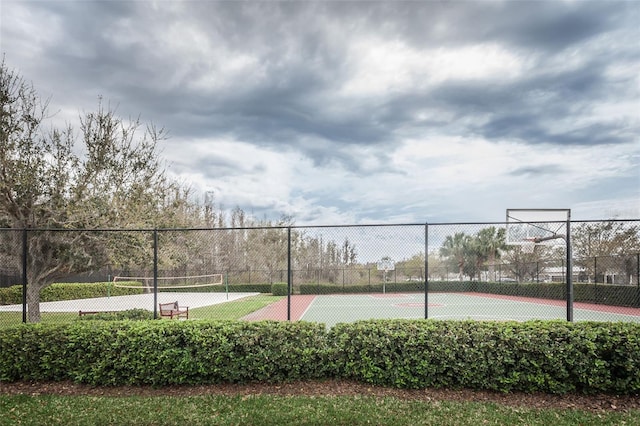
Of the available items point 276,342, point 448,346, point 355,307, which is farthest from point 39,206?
point 355,307

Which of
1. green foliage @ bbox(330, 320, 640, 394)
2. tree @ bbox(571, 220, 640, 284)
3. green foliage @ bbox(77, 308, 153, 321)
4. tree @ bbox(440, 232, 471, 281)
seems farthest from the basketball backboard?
green foliage @ bbox(77, 308, 153, 321)

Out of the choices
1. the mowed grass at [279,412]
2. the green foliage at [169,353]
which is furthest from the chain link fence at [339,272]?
the mowed grass at [279,412]

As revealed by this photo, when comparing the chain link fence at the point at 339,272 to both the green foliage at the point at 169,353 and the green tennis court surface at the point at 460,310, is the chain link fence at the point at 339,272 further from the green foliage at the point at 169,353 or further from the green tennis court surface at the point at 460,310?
the green foliage at the point at 169,353

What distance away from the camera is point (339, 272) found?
1337cm

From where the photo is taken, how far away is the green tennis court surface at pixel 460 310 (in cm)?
1678

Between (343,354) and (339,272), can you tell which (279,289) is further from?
(343,354)

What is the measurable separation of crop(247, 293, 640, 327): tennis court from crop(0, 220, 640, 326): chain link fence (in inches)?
2.8

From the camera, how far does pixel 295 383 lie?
6215 mm

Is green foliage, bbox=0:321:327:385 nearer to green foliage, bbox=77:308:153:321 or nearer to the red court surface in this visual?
green foliage, bbox=77:308:153:321

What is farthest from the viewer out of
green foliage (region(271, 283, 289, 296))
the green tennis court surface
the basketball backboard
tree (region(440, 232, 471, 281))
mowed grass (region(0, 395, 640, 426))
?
green foliage (region(271, 283, 289, 296))

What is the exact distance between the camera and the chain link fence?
8859mm

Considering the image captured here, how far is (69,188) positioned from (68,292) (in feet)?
63.4

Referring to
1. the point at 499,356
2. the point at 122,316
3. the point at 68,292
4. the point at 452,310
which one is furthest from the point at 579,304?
the point at 68,292

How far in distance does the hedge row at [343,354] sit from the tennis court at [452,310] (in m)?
9.16
